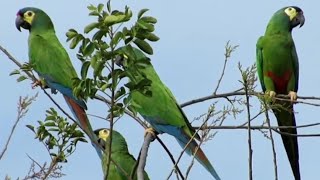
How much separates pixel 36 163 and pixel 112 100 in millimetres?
1012

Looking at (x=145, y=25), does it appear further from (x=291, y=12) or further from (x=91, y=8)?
(x=291, y=12)

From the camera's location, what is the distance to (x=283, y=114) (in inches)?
239

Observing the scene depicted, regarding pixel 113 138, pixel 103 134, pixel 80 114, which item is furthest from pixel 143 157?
pixel 113 138

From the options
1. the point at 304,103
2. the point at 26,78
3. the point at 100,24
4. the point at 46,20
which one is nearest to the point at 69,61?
the point at 46,20

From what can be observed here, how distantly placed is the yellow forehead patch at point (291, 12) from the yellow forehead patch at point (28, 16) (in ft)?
7.51

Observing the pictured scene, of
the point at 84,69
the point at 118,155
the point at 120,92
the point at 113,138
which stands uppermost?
the point at 84,69

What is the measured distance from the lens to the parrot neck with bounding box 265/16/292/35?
6.34 meters

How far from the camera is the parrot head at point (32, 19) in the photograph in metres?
6.33

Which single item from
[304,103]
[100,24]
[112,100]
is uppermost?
[100,24]

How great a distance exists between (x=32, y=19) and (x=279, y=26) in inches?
85.1

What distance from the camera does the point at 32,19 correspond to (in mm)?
6383

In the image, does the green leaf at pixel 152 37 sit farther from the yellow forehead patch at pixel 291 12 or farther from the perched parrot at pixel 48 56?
the yellow forehead patch at pixel 291 12

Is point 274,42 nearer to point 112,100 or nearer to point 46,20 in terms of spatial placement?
point 46,20

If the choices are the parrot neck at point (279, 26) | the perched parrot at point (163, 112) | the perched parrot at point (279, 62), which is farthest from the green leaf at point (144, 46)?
the parrot neck at point (279, 26)
